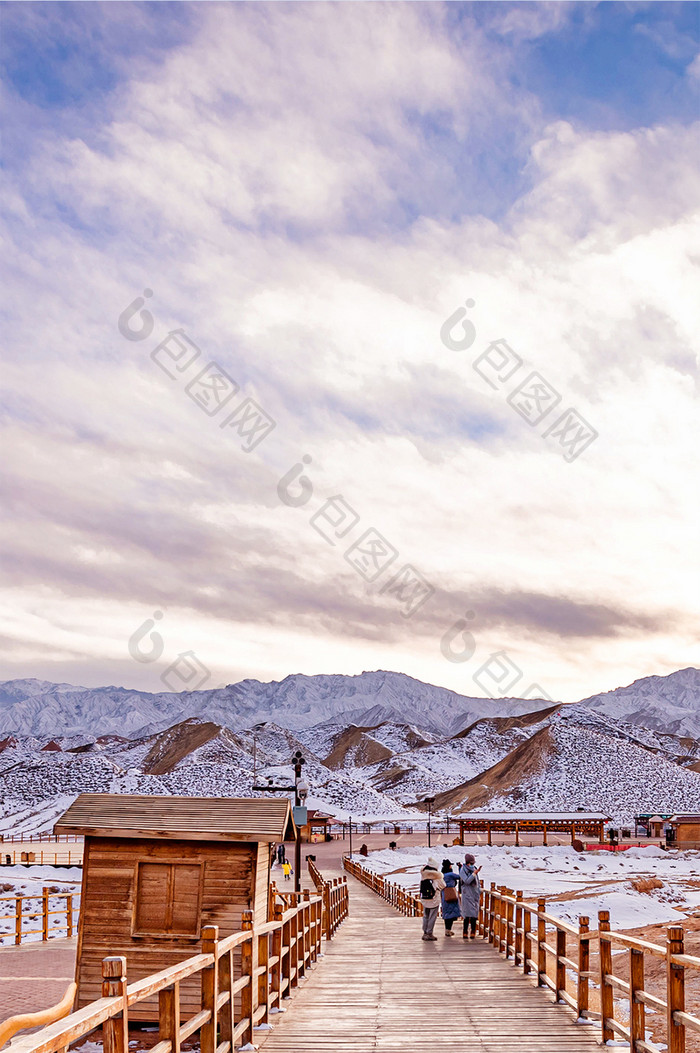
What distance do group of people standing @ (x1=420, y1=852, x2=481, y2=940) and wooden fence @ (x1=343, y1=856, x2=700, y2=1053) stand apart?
239 millimetres

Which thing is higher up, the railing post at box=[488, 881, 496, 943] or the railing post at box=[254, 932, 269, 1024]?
the railing post at box=[254, 932, 269, 1024]

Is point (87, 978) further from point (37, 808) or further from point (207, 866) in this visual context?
point (37, 808)

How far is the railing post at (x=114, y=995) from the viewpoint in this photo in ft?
15.9

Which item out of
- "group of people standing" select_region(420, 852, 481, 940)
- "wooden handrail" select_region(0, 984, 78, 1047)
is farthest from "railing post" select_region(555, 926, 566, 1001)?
"wooden handrail" select_region(0, 984, 78, 1047)

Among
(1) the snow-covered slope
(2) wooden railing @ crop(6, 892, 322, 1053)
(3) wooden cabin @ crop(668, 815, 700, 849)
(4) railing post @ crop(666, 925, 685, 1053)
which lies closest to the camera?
(2) wooden railing @ crop(6, 892, 322, 1053)

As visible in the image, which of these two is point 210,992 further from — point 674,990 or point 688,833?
point 688,833

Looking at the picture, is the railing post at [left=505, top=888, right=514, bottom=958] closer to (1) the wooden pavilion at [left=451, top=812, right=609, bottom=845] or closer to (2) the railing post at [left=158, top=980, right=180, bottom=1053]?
(2) the railing post at [left=158, top=980, right=180, bottom=1053]

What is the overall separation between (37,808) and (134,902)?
12313cm

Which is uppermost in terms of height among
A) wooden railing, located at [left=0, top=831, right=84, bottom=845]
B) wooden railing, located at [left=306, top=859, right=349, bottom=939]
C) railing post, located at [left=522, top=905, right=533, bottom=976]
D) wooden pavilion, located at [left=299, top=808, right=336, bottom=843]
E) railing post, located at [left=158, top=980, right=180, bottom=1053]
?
railing post, located at [left=158, top=980, right=180, bottom=1053]

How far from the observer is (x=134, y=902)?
1496 cm

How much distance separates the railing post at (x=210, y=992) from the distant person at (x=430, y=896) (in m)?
10.9

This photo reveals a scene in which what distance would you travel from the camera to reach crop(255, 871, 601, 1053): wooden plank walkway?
8664 millimetres

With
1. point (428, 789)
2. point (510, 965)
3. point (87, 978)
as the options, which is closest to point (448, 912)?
point (510, 965)

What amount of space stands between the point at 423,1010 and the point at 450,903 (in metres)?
8.44
